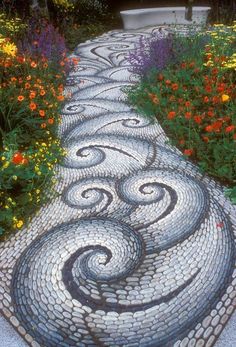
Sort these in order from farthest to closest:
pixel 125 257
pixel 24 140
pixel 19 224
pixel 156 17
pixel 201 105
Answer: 1. pixel 156 17
2. pixel 201 105
3. pixel 24 140
4. pixel 19 224
5. pixel 125 257

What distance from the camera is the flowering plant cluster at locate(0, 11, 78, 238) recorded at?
7.88ft

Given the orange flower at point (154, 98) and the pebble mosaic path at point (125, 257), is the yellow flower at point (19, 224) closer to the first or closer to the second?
the pebble mosaic path at point (125, 257)

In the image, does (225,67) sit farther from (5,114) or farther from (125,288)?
(125,288)

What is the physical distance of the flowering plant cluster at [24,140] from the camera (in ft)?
7.88

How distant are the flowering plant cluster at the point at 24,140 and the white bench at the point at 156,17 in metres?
4.81

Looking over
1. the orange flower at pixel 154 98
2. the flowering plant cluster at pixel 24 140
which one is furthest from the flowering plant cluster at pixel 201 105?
the flowering plant cluster at pixel 24 140

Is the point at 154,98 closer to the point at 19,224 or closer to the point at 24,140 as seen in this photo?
the point at 24,140

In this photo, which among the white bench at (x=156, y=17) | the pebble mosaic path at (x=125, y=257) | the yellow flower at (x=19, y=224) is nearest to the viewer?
the pebble mosaic path at (x=125, y=257)

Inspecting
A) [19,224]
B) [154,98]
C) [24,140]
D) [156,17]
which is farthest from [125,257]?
[156,17]

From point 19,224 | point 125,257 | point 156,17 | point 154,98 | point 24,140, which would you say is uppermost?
point 156,17

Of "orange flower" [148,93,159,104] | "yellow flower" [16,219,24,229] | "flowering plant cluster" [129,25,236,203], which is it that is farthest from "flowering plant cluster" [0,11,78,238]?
"flowering plant cluster" [129,25,236,203]

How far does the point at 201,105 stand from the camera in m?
3.44

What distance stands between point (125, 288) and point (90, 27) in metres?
7.85

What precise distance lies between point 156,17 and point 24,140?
718 centimetres
